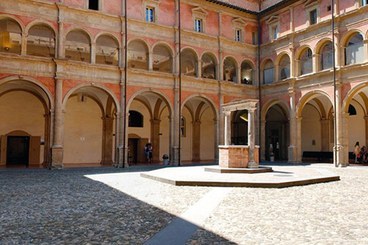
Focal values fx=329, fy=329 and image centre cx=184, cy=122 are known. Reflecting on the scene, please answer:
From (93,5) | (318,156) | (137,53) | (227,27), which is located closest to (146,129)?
(137,53)

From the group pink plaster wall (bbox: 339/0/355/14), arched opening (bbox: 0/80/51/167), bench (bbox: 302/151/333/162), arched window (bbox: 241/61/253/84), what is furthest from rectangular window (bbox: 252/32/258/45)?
arched opening (bbox: 0/80/51/167)

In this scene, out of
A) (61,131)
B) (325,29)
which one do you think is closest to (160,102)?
(61,131)

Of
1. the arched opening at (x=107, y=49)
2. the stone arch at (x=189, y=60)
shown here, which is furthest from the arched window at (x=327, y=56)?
the arched opening at (x=107, y=49)

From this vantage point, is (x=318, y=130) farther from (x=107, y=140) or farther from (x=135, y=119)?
(x=107, y=140)

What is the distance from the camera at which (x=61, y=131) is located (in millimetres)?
19500

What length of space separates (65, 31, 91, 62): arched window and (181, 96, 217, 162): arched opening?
9378 mm

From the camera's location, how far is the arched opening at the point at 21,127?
2262 cm

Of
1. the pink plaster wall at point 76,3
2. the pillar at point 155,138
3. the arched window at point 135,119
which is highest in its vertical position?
the pink plaster wall at point 76,3

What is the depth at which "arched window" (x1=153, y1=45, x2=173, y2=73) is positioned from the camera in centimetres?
2455

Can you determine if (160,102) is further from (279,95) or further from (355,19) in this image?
(355,19)

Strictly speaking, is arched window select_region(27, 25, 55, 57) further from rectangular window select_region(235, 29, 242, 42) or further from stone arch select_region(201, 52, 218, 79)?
rectangular window select_region(235, 29, 242, 42)

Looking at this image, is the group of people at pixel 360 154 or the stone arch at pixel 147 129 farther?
the stone arch at pixel 147 129

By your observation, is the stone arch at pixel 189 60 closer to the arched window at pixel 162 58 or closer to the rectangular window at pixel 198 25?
the arched window at pixel 162 58

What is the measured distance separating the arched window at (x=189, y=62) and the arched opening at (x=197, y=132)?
121 inches
